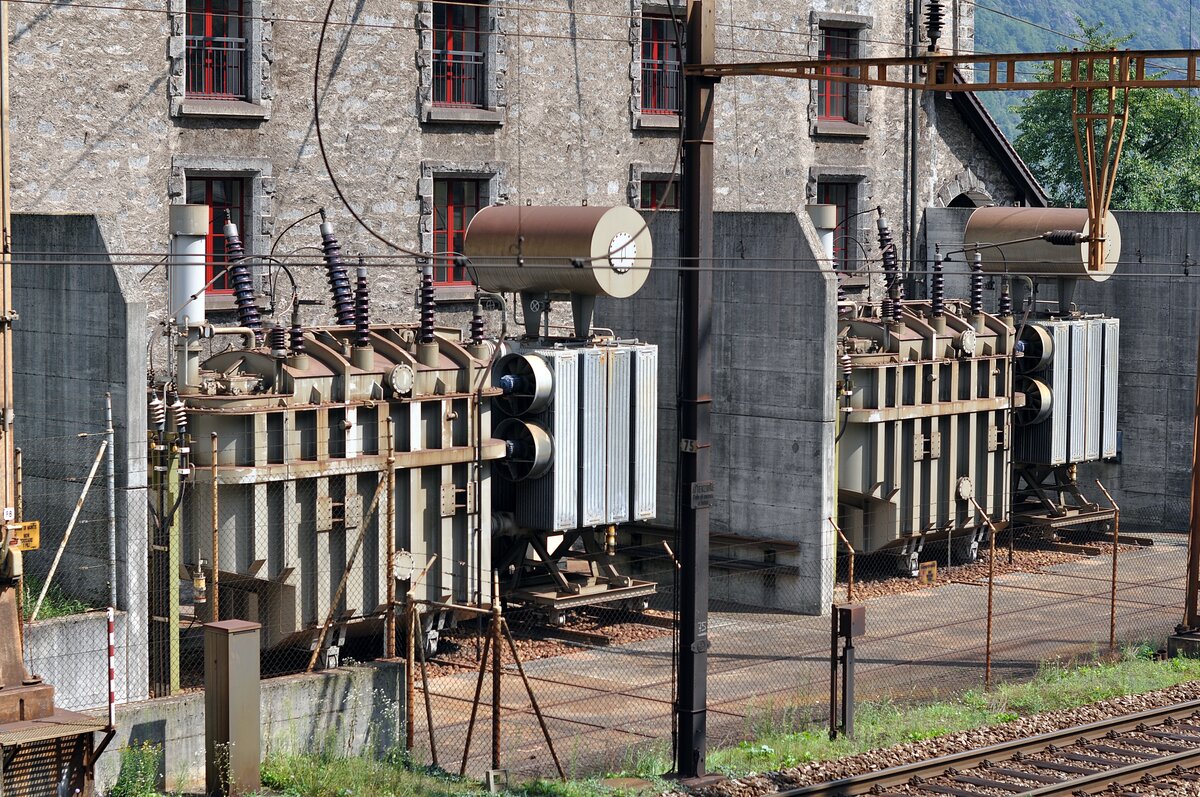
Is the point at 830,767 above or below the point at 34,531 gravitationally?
below

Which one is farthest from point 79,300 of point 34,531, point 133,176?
point 133,176

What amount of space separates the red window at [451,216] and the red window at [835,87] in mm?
8303

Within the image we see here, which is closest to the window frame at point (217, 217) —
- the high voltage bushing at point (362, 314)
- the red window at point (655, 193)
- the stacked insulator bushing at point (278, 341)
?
the high voltage bushing at point (362, 314)

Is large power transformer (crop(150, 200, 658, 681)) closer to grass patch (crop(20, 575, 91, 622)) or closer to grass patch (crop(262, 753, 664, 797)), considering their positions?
grass patch (crop(20, 575, 91, 622))

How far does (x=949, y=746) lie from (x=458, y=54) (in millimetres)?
14729

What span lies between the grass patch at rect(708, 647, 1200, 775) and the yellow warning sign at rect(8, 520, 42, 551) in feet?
20.3

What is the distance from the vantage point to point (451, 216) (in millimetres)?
28422

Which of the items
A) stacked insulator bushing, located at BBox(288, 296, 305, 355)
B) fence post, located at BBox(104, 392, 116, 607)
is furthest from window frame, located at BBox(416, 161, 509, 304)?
fence post, located at BBox(104, 392, 116, 607)

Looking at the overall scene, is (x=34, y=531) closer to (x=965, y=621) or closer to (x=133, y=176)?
(x=133, y=176)

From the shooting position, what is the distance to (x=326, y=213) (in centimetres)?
2628

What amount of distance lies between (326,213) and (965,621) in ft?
34.7

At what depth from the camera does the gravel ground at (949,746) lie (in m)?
15.9

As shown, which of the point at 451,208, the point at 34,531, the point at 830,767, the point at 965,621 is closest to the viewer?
the point at 34,531

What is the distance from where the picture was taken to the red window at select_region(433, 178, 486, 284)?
1110 inches
